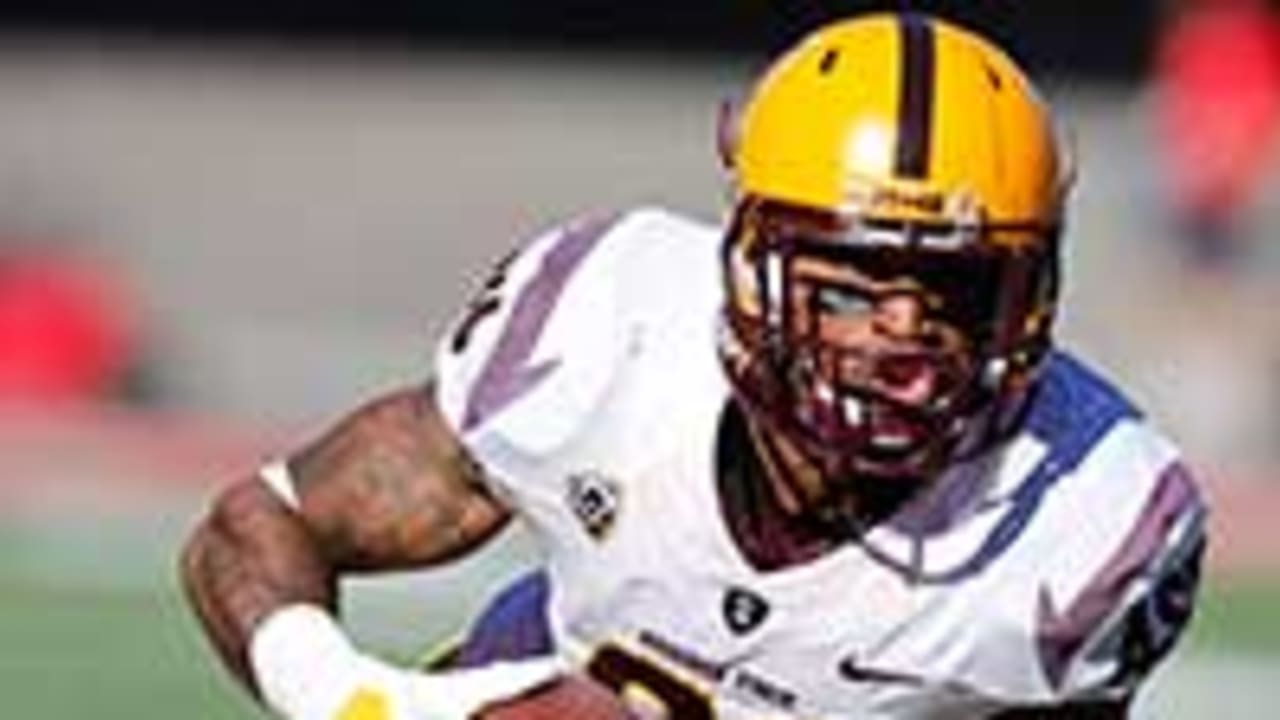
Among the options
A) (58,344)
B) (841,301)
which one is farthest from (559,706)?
(58,344)

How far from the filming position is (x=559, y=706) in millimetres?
4066

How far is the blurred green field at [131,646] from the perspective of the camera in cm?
788

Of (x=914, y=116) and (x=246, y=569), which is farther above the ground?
(x=914, y=116)

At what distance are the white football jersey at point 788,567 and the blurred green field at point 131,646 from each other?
341 cm

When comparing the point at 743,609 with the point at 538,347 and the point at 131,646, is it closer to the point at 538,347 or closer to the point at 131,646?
the point at 538,347

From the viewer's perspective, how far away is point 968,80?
4.04m

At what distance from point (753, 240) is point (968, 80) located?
0.74ft

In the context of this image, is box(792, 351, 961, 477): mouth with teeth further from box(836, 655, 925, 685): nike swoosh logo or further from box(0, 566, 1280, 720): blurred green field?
box(0, 566, 1280, 720): blurred green field

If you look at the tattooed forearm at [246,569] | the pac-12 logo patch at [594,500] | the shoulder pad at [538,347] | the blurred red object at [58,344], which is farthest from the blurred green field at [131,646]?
the pac-12 logo patch at [594,500]

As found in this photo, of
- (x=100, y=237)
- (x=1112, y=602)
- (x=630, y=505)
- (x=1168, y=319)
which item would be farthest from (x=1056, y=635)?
(x=100, y=237)

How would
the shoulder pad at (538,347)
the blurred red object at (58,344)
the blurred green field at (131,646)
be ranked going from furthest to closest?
the blurred red object at (58,344)
the blurred green field at (131,646)
the shoulder pad at (538,347)

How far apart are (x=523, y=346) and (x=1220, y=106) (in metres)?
8.25

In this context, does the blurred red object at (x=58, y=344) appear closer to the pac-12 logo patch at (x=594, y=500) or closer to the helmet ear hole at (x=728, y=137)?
the helmet ear hole at (x=728, y=137)

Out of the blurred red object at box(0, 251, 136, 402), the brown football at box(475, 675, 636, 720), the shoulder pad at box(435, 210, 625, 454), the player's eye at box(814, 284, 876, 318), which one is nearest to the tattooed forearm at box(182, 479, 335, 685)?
the shoulder pad at box(435, 210, 625, 454)
